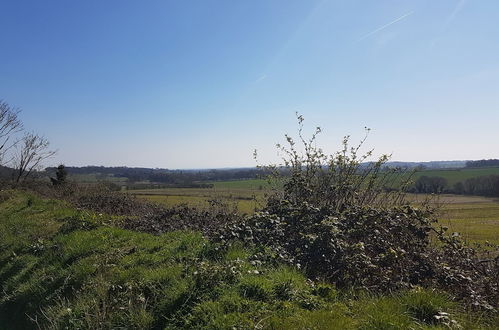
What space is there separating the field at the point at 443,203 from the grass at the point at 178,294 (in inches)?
144

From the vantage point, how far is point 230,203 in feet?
41.1

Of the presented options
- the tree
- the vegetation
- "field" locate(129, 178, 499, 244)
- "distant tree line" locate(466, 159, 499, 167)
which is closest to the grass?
the vegetation

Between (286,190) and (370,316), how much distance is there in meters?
5.23

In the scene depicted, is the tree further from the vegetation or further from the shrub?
the shrub

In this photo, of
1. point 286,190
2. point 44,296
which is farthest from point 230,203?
point 44,296

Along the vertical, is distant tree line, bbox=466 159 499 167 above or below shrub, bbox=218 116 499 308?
above

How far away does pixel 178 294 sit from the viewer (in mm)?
5137

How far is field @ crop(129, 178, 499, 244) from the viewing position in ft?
31.9

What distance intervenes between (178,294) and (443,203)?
5995mm

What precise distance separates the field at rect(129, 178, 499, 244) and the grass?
12.0 feet

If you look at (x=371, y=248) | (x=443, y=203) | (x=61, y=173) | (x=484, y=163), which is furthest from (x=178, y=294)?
(x=484, y=163)

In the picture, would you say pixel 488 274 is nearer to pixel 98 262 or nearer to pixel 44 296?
pixel 98 262

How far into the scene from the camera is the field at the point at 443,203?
31.9 feet

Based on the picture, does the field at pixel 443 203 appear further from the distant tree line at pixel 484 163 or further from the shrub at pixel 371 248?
the distant tree line at pixel 484 163
